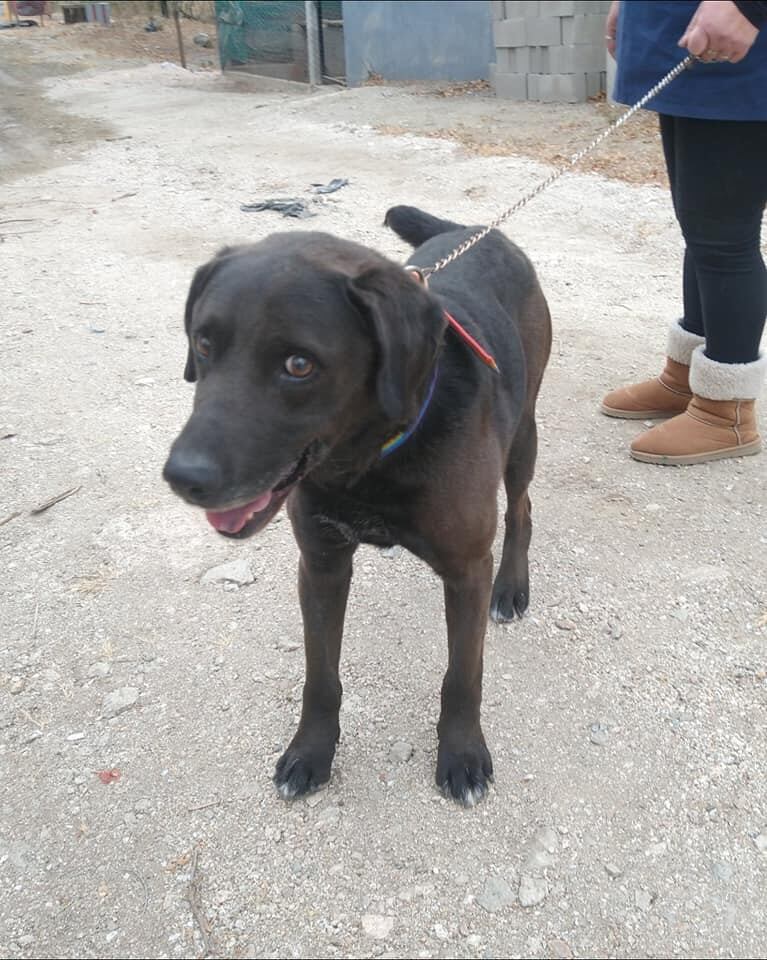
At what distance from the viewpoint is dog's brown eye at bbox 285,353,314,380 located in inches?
68.1

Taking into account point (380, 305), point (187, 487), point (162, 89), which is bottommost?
point (162, 89)

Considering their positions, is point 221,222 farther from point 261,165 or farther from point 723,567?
point 723,567

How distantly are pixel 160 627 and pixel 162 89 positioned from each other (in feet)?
45.5

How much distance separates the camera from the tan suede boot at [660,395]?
13.0ft

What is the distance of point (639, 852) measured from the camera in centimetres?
209

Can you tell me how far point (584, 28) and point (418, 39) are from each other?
341cm

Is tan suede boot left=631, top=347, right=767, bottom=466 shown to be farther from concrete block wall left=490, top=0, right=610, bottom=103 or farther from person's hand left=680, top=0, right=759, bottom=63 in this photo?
concrete block wall left=490, top=0, right=610, bottom=103

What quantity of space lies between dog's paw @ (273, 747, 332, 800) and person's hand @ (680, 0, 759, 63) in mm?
2305

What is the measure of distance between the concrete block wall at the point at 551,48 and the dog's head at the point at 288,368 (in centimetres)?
988

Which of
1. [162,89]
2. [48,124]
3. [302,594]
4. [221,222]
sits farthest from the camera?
[162,89]

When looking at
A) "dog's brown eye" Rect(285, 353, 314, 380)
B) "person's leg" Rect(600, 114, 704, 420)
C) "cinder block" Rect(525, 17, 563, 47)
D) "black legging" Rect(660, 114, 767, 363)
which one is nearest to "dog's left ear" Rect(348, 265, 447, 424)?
"dog's brown eye" Rect(285, 353, 314, 380)

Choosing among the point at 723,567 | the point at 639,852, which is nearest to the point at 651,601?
the point at 723,567

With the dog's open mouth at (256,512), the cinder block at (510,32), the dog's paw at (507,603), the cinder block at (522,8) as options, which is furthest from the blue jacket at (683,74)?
the cinder block at (510,32)

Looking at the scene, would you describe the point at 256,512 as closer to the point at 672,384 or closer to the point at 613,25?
the point at 672,384
